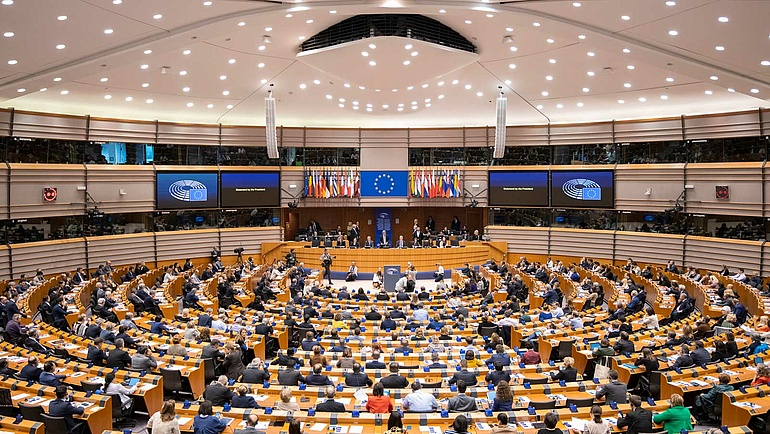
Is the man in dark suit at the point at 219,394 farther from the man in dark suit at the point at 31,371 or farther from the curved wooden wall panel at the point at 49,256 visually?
the curved wooden wall panel at the point at 49,256

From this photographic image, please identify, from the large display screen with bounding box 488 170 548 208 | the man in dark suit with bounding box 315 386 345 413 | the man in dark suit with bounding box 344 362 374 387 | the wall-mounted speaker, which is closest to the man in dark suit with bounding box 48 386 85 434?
the man in dark suit with bounding box 315 386 345 413

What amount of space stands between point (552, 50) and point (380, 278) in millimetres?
11844

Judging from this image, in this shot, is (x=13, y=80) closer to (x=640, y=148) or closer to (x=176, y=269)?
(x=176, y=269)

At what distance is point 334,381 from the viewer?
11828mm

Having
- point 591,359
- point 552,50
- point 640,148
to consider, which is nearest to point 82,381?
point 591,359

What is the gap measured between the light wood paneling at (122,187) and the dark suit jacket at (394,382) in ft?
70.7

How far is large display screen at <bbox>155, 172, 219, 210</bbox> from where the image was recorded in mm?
30422

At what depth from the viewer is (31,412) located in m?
9.59

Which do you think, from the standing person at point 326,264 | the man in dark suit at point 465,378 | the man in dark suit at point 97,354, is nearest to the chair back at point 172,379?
the man in dark suit at point 97,354

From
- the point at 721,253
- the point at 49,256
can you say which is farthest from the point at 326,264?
the point at 721,253

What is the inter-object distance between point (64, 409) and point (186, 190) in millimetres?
22880

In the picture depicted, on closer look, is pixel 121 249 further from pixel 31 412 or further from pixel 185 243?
pixel 31 412

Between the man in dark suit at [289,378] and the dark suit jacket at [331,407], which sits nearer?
the dark suit jacket at [331,407]

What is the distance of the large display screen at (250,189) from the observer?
32344 mm
